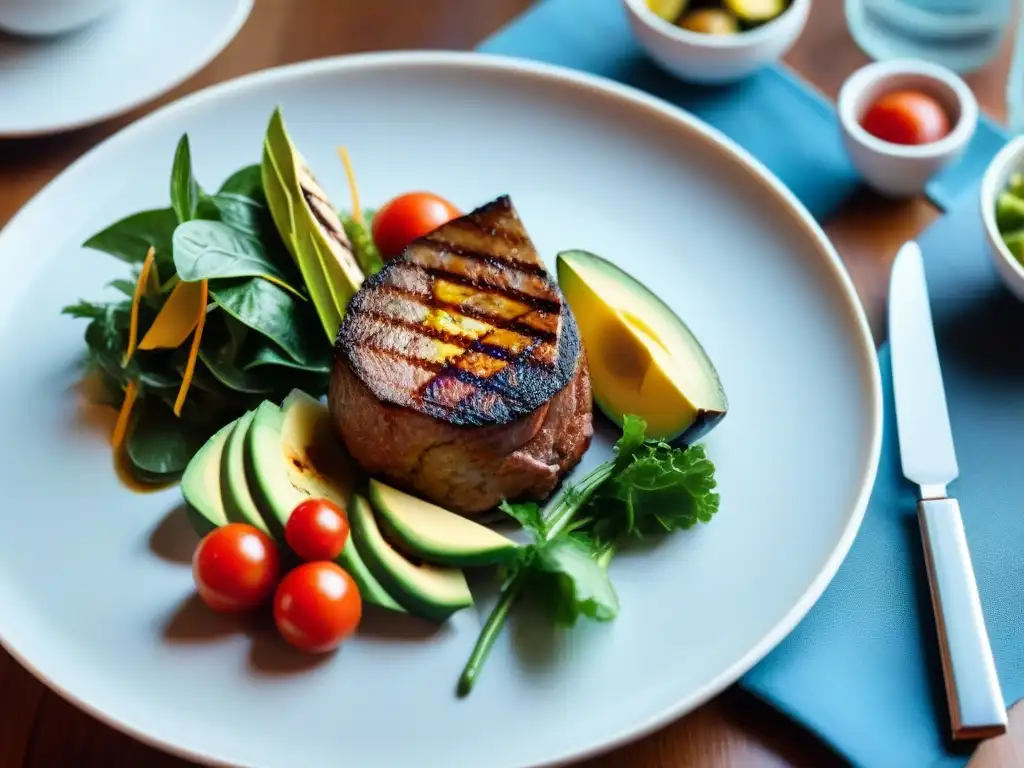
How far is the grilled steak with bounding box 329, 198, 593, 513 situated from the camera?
86.0 inches

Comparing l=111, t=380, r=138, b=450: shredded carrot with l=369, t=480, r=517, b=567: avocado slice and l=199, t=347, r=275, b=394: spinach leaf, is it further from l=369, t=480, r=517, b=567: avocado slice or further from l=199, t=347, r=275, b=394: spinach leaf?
l=369, t=480, r=517, b=567: avocado slice

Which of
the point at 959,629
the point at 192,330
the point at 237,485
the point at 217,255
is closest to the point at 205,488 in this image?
the point at 237,485

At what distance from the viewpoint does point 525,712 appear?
198cm

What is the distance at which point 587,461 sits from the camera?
2426mm

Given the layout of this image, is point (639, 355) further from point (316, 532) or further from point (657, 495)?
point (316, 532)

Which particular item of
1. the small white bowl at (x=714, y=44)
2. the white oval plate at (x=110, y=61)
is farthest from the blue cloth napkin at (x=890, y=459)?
the white oval plate at (x=110, y=61)

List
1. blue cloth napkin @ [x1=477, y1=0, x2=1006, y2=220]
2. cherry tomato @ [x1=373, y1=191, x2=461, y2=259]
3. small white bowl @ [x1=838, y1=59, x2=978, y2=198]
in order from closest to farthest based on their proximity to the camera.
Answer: cherry tomato @ [x1=373, y1=191, x2=461, y2=259] → small white bowl @ [x1=838, y1=59, x2=978, y2=198] → blue cloth napkin @ [x1=477, y1=0, x2=1006, y2=220]

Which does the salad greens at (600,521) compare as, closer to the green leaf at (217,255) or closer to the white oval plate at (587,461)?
the white oval plate at (587,461)

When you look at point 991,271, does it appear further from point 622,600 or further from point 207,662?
point 207,662

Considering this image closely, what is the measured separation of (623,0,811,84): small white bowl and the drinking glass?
38cm

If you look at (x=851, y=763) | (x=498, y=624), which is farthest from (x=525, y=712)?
(x=851, y=763)

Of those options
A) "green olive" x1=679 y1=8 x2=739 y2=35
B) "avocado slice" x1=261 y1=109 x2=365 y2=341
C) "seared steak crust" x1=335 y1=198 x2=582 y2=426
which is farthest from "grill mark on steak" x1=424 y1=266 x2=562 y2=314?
"green olive" x1=679 y1=8 x2=739 y2=35

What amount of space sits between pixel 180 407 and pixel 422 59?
51.9 inches

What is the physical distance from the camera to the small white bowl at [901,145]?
9.46 ft
